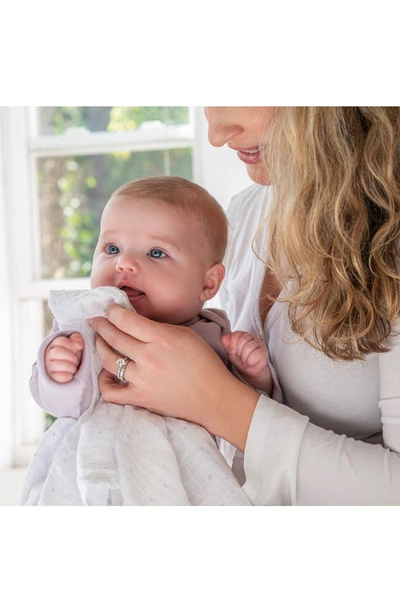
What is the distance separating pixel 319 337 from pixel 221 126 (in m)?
0.33

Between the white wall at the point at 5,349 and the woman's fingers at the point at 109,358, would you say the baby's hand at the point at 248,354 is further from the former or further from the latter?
the white wall at the point at 5,349

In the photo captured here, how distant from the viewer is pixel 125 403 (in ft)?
3.08

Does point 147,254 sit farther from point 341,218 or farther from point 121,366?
point 341,218

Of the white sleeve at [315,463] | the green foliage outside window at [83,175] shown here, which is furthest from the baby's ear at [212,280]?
the green foliage outside window at [83,175]

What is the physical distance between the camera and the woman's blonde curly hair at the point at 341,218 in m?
0.95

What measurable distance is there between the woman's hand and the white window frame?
0.54 m

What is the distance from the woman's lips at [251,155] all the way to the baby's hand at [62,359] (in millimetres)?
398

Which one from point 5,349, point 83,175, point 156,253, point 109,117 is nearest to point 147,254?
point 156,253

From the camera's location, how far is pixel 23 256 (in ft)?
5.18

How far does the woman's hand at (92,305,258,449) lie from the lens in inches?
36.6

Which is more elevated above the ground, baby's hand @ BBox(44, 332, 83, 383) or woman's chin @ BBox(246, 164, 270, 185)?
woman's chin @ BBox(246, 164, 270, 185)

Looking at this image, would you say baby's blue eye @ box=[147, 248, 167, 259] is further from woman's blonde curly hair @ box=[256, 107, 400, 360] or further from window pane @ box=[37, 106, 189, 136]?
window pane @ box=[37, 106, 189, 136]

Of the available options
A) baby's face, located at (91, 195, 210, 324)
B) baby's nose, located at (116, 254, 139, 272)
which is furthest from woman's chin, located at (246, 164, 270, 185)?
baby's nose, located at (116, 254, 139, 272)
